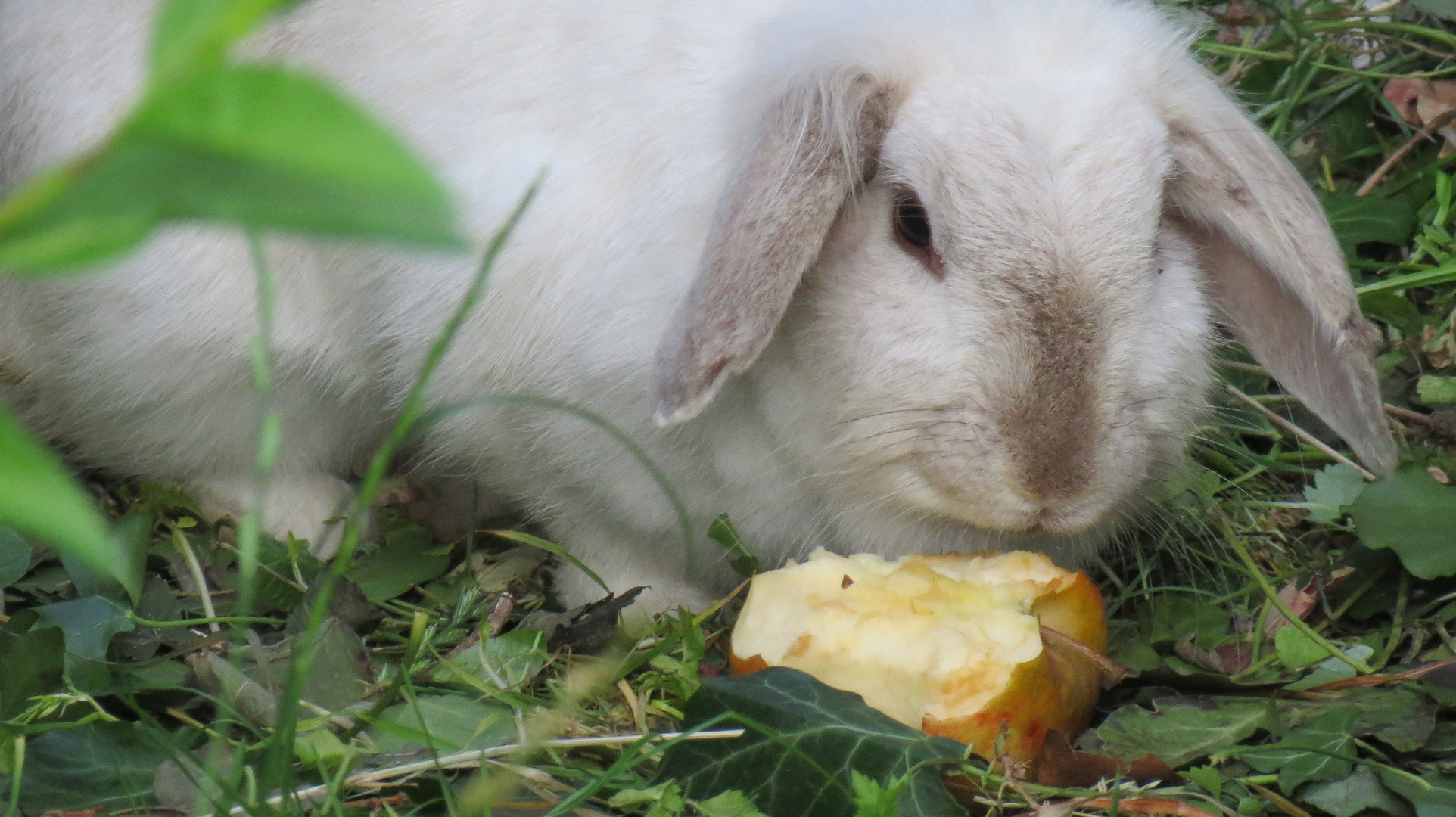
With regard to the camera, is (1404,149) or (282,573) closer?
(282,573)

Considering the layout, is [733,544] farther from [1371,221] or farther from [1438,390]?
[1371,221]

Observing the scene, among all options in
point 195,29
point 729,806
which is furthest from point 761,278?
A: point 195,29

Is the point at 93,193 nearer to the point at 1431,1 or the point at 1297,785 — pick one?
the point at 1297,785

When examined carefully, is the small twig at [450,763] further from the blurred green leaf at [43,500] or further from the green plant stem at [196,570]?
the blurred green leaf at [43,500]

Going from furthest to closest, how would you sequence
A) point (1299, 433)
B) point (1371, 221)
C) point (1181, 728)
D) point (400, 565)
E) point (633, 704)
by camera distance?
point (1371, 221), point (1299, 433), point (400, 565), point (633, 704), point (1181, 728)

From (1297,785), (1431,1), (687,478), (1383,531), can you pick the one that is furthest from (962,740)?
(1431,1)

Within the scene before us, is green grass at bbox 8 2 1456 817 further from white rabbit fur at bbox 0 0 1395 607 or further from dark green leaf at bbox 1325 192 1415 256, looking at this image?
white rabbit fur at bbox 0 0 1395 607

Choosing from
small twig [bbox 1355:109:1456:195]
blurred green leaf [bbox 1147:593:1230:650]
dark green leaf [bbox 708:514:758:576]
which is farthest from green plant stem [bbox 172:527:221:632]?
small twig [bbox 1355:109:1456:195]
